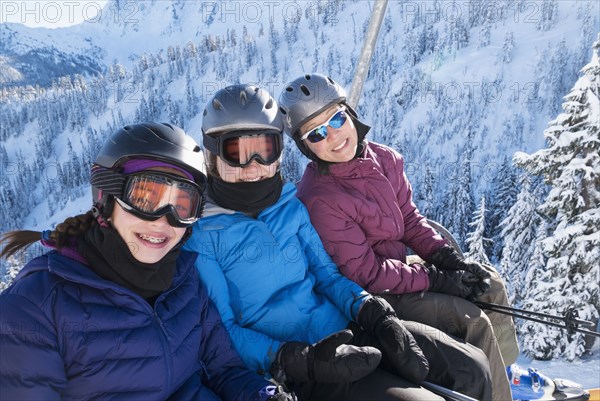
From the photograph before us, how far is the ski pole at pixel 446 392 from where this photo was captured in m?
1.89

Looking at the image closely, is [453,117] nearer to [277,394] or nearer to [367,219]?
[367,219]

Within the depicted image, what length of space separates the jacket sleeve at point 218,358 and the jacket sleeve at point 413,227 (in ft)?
5.14

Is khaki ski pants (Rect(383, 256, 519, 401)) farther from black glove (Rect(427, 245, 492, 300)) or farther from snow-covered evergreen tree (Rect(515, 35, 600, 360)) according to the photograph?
snow-covered evergreen tree (Rect(515, 35, 600, 360))

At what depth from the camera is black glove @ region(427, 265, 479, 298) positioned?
2.75 m

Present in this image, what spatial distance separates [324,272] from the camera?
255cm

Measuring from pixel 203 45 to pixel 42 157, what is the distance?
217 ft

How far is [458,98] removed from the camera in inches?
3595

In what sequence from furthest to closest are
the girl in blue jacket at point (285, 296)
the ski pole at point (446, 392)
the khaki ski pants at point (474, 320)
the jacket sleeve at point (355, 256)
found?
the jacket sleeve at point (355, 256), the khaki ski pants at point (474, 320), the girl in blue jacket at point (285, 296), the ski pole at point (446, 392)

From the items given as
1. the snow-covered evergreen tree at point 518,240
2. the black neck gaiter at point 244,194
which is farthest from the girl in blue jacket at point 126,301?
the snow-covered evergreen tree at point 518,240

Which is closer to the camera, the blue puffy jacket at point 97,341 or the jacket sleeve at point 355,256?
the blue puffy jacket at point 97,341

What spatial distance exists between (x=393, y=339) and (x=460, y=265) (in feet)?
3.36

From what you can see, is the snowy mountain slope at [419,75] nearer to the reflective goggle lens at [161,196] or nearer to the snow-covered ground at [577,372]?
the snow-covered ground at [577,372]

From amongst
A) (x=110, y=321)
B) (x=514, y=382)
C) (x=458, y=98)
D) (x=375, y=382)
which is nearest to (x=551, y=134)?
(x=514, y=382)

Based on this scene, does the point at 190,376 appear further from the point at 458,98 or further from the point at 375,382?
the point at 458,98
